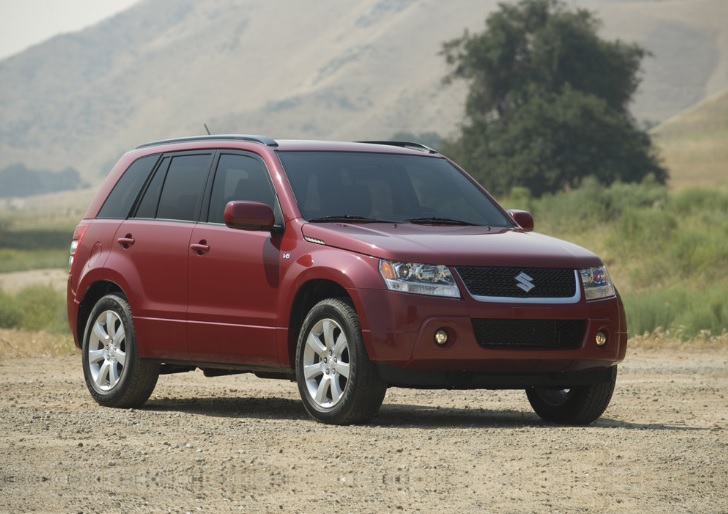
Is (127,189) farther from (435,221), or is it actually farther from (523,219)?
(523,219)

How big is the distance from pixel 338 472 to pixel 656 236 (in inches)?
1057

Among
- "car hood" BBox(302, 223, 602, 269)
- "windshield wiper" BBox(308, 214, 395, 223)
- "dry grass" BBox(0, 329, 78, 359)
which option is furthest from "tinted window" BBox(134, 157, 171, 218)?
"dry grass" BBox(0, 329, 78, 359)

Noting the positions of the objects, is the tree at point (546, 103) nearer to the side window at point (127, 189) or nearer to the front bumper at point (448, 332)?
the side window at point (127, 189)

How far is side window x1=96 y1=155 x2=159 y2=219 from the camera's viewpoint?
1180 cm

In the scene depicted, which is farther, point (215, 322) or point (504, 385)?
point (215, 322)

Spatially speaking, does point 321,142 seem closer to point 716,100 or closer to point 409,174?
point 409,174

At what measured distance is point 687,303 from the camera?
22.7 m

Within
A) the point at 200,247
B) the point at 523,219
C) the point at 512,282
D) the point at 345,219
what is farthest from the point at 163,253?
the point at 512,282

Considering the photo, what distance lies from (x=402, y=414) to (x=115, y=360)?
7.34 ft

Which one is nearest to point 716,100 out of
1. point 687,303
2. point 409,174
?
point 687,303

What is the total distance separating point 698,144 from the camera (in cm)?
11875

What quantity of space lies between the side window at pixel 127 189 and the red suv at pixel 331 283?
0.01 metres

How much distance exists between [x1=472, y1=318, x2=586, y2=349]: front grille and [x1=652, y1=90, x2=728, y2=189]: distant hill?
7604 centimetres

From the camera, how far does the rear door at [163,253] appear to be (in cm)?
1094
